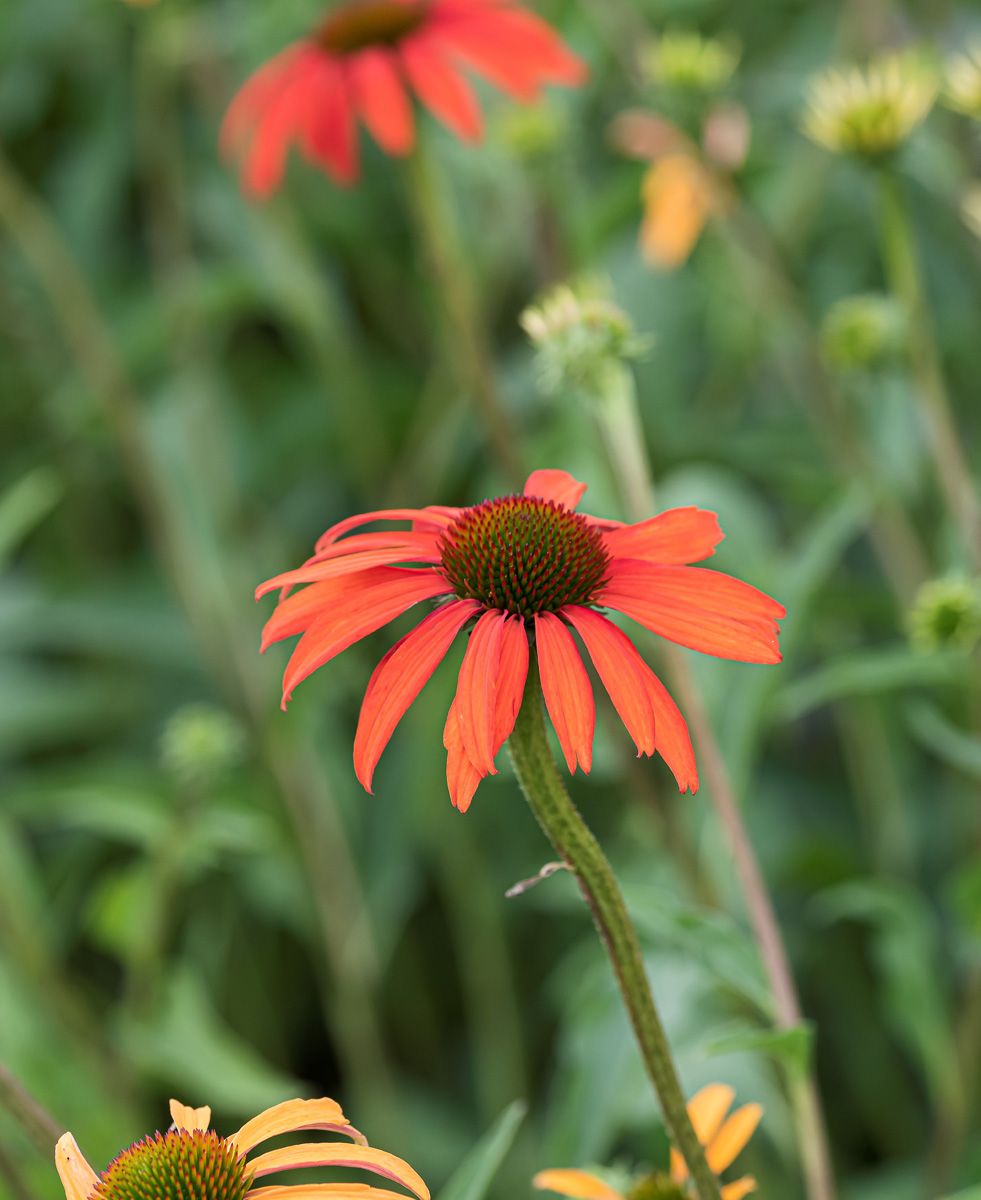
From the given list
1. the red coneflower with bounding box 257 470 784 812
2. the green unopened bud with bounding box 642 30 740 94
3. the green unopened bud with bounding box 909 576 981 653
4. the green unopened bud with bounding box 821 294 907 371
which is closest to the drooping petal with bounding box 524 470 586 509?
the red coneflower with bounding box 257 470 784 812

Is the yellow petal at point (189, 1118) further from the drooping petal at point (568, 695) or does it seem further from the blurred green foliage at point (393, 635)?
the blurred green foliage at point (393, 635)

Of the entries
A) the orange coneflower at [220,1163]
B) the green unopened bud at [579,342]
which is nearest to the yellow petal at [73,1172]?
the orange coneflower at [220,1163]

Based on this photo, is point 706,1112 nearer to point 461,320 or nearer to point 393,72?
point 461,320

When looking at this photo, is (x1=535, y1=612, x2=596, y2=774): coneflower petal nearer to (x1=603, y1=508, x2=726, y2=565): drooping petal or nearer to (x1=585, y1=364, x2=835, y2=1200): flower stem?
(x1=603, y1=508, x2=726, y2=565): drooping petal

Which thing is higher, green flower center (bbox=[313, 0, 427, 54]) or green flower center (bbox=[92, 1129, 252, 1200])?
green flower center (bbox=[313, 0, 427, 54])

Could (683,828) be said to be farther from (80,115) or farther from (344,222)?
(80,115)

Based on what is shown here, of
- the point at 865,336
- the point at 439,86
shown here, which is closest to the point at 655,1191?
the point at 865,336
